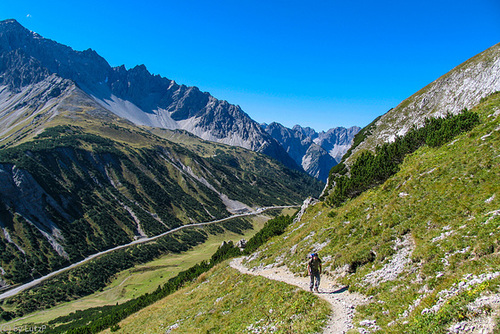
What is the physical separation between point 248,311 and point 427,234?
14.8 m

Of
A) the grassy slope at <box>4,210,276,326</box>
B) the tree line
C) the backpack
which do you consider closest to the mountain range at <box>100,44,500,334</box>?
the tree line

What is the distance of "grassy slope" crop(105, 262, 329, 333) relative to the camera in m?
16.2

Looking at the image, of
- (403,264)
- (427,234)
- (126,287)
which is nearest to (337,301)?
(403,264)

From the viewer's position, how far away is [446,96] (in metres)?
87.3

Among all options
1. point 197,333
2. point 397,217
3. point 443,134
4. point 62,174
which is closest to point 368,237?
point 397,217

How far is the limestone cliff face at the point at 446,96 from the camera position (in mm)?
75000

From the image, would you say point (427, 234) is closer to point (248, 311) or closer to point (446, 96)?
point (248, 311)

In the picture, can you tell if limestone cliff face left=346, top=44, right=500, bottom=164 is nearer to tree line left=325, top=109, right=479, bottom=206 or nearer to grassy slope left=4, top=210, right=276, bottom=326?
tree line left=325, top=109, right=479, bottom=206

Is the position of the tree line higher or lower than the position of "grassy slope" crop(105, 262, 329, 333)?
higher

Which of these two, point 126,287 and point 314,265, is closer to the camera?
point 314,265

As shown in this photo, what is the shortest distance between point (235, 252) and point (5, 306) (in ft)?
358

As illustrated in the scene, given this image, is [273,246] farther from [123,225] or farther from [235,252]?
[123,225]

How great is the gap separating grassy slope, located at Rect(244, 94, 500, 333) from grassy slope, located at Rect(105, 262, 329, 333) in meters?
3.37

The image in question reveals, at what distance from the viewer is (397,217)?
76.2ft
